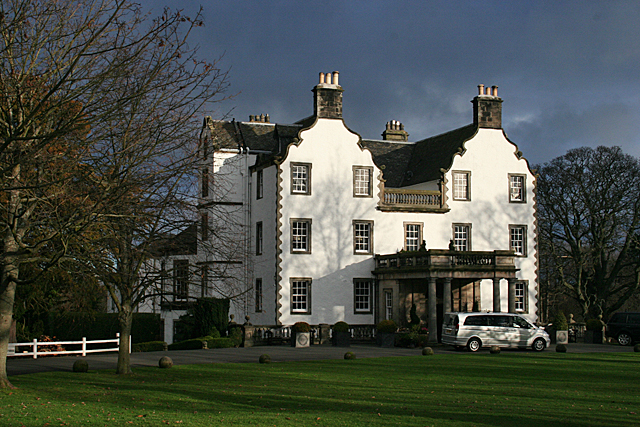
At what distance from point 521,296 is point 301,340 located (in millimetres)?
15294

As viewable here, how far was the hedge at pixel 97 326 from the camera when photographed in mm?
37594

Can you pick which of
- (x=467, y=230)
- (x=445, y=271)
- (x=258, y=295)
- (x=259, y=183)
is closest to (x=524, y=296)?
(x=467, y=230)

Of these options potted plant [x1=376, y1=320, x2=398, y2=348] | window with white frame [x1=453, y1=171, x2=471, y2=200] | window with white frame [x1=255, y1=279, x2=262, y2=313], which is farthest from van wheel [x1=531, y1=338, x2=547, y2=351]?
window with white frame [x1=255, y1=279, x2=262, y2=313]

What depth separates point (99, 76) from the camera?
13.0 metres

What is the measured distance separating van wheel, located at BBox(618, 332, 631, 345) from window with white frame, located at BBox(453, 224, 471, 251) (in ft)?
31.4

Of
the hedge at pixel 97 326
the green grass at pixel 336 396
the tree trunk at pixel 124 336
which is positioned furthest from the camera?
the hedge at pixel 97 326

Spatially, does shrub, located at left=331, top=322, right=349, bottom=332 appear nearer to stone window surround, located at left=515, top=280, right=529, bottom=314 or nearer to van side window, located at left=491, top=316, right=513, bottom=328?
van side window, located at left=491, top=316, right=513, bottom=328

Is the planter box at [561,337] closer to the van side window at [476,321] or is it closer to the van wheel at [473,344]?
the van side window at [476,321]

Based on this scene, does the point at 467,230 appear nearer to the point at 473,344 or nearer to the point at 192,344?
the point at 473,344

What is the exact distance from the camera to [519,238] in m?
45.8

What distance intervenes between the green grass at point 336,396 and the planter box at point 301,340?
1069cm

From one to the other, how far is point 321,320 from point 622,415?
93.8ft

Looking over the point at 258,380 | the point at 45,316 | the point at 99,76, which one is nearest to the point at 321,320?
the point at 45,316

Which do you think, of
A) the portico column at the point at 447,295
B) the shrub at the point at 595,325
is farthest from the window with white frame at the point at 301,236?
the shrub at the point at 595,325
